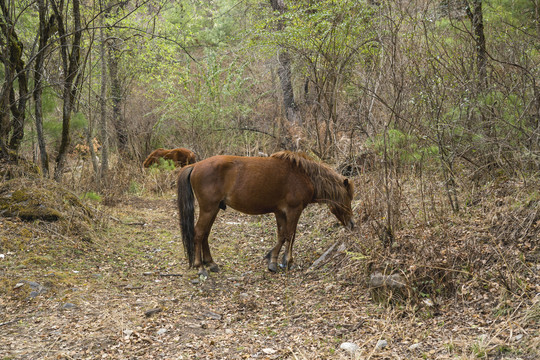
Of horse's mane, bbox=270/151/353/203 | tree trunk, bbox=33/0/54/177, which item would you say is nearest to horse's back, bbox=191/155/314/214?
horse's mane, bbox=270/151/353/203

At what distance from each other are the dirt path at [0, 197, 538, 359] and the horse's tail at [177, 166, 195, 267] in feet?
1.21

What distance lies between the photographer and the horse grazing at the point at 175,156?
13.0 metres

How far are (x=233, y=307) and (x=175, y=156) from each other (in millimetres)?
8466

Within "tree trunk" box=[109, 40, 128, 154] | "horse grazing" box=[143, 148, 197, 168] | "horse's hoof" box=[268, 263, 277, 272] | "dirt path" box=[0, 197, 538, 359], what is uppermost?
"tree trunk" box=[109, 40, 128, 154]

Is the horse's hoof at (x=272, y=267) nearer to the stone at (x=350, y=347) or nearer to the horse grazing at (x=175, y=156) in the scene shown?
the stone at (x=350, y=347)

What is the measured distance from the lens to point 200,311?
5.06 metres

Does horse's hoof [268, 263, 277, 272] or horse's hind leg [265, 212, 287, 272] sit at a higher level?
horse's hind leg [265, 212, 287, 272]

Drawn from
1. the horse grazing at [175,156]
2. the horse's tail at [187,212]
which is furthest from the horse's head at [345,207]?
the horse grazing at [175,156]

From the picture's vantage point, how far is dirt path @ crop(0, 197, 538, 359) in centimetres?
382

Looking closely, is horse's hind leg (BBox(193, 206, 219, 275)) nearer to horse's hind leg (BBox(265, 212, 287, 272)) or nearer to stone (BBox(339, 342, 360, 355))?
horse's hind leg (BBox(265, 212, 287, 272))

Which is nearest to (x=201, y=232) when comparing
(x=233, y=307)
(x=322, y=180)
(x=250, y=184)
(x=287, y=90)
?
(x=250, y=184)

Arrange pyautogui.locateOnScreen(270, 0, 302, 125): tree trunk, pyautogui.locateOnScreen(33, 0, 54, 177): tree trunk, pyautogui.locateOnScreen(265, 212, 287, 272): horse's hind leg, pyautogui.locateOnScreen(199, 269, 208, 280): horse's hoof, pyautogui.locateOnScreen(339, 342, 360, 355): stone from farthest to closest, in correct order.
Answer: pyautogui.locateOnScreen(270, 0, 302, 125): tree trunk → pyautogui.locateOnScreen(33, 0, 54, 177): tree trunk → pyautogui.locateOnScreen(265, 212, 287, 272): horse's hind leg → pyautogui.locateOnScreen(199, 269, 208, 280): horse's hoof → pyautogui.locateOnScreen(339, 342, 360, 355): stone

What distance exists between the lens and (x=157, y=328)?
4.48 m

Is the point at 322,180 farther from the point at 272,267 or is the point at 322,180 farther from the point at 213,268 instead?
the point at 213,268
